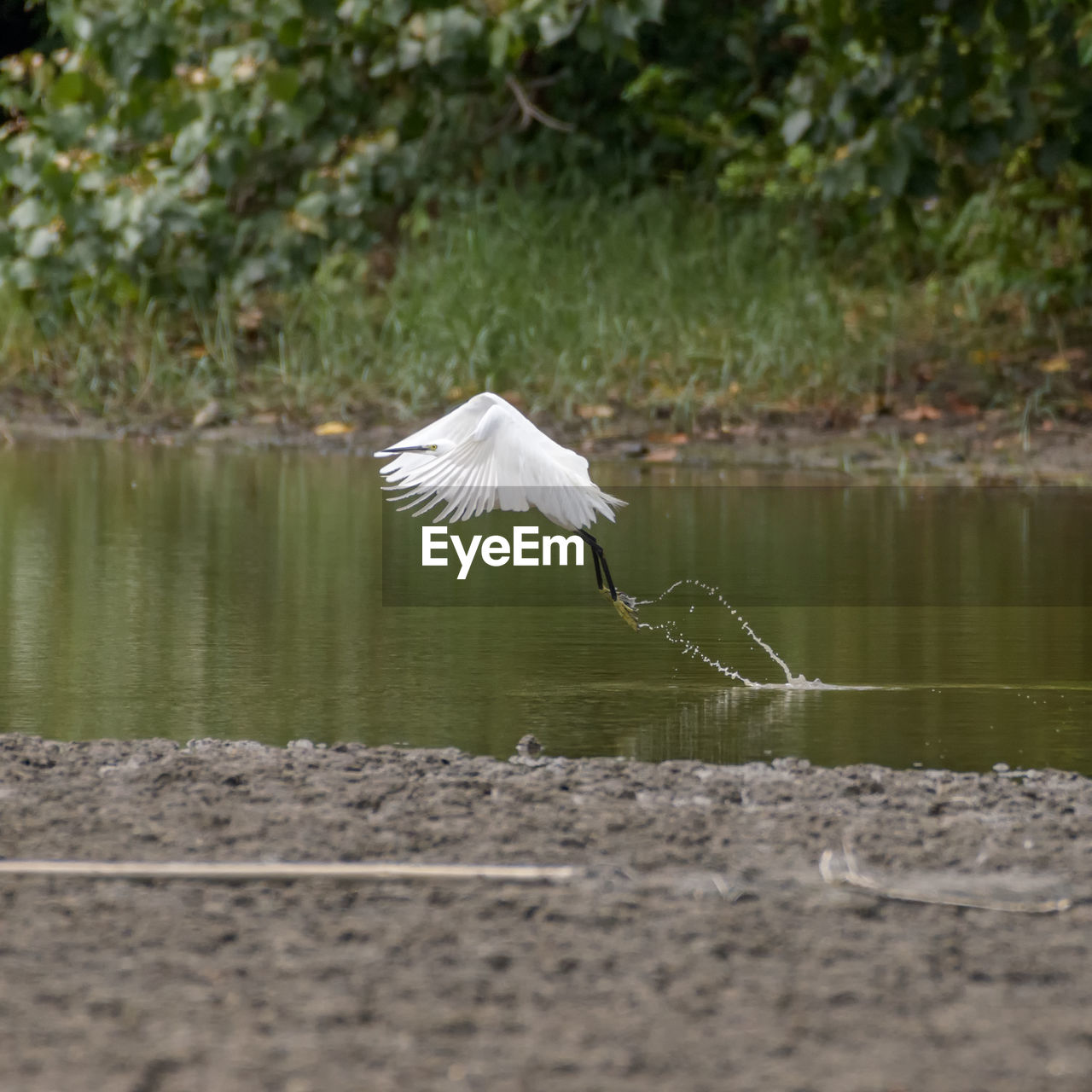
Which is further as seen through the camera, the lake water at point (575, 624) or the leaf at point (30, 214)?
the leaf at point (30, 214)

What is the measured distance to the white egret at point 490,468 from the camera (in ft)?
13.1

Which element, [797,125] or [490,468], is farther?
[797,125]

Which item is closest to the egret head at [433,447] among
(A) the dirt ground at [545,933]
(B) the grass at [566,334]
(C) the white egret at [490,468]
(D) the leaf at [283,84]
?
(C) the white egret at [490,468]

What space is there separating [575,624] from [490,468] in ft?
6.54

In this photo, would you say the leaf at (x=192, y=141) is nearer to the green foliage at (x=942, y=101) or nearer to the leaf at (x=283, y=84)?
the leaf at (x=283, y=84)

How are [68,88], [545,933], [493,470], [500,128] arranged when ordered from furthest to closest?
1. [500,128]
2. [68,88]
3. [493,470]
4. [545,933]

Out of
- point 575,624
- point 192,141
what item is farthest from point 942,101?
point 575,624

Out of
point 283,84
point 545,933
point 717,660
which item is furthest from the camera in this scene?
point 283,84

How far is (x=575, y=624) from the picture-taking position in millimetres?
5977

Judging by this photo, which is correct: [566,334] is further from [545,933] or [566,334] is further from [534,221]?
[545,933]

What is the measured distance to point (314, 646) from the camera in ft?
18.0

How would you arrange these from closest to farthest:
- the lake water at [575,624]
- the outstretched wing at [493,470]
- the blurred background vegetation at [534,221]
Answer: the outstretched wing at [493,470], the lake water at [575,624], the blurred background vegetation at [534,221]

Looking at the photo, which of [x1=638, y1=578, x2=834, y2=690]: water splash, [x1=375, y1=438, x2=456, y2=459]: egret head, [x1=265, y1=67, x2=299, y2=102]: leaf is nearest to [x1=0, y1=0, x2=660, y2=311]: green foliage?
[x1=265, y1=67, x2=299, y2=102]: leaf

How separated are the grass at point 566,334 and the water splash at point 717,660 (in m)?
4.00
